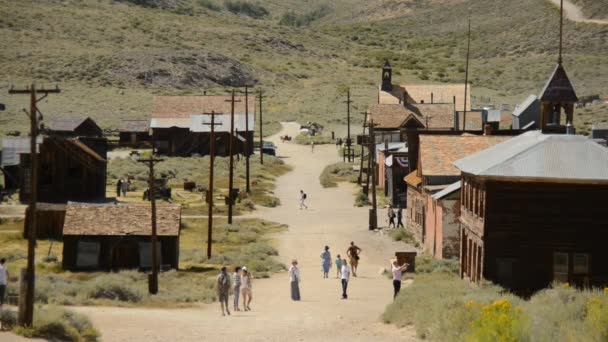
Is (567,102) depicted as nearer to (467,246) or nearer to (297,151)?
(467,246)

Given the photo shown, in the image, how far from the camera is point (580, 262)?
110ft

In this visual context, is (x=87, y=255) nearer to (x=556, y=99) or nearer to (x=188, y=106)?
(x=556, y=99)

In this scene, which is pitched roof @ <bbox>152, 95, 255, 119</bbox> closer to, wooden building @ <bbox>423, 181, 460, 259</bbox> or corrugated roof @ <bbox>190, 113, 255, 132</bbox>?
corrugated roof @ <bbox>190, 113, 255, 132</bbox>

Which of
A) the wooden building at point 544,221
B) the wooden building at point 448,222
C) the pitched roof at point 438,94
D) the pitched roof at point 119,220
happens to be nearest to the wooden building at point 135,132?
the pitched roof at point 438,94

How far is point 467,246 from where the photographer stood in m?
37.7

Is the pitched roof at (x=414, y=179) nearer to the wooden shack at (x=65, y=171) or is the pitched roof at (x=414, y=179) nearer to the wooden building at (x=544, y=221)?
the wooden building at (x=544, y=221)

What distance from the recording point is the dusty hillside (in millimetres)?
132875

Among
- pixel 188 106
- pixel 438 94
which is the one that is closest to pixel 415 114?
pixel 438 94

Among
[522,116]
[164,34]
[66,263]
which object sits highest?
[164,34]

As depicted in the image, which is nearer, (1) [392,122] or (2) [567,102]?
(2) [567,102]

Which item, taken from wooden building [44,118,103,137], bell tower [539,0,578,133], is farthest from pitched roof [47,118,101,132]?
bell tower [539,0,578,133]

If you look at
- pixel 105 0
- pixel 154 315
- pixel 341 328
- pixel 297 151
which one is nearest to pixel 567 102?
pixel 341 328

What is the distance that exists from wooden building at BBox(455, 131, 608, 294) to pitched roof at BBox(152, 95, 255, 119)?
64106 millimetres

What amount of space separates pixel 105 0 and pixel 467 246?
168m
